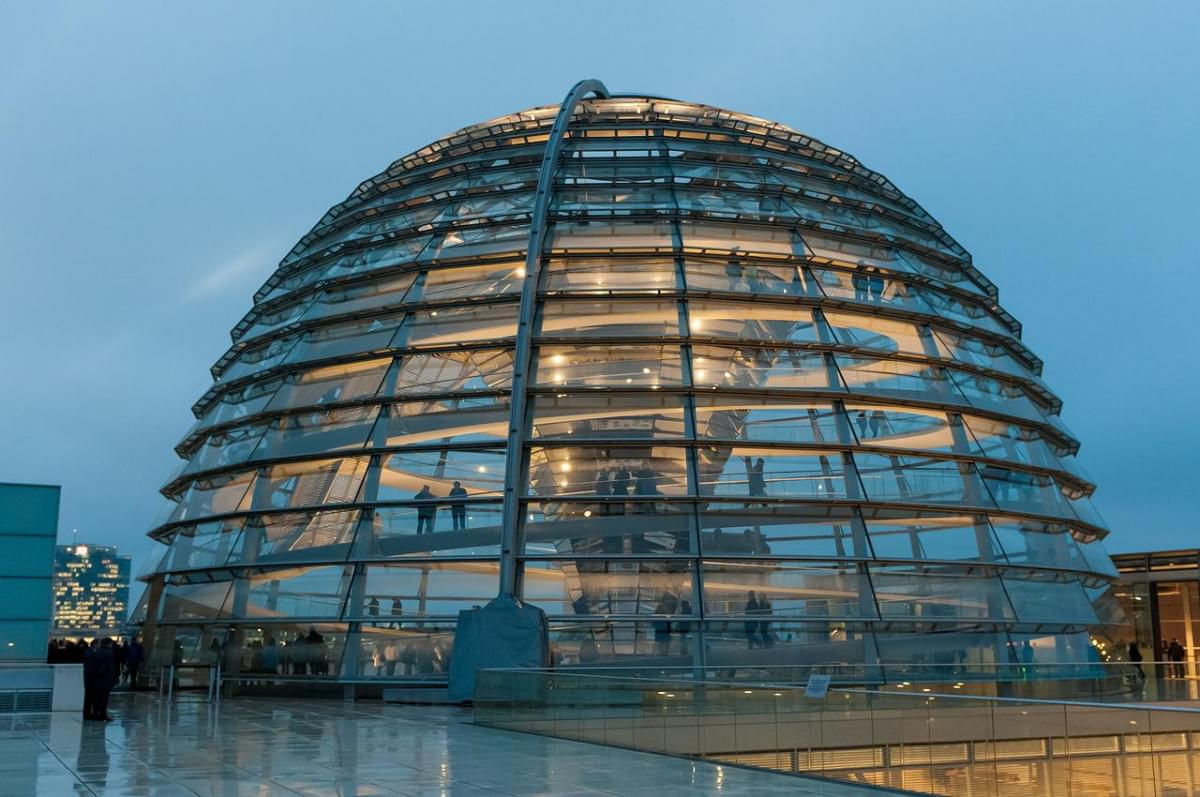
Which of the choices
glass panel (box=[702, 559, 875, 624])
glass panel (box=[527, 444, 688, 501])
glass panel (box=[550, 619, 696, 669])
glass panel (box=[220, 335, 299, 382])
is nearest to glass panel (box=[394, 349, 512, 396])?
glass panel (box=[527, 444, 688, 501])

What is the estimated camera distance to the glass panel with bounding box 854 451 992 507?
827 inches

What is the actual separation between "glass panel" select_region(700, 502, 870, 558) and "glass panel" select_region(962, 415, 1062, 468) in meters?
4.02

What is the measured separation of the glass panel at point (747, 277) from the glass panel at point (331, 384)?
644 cm

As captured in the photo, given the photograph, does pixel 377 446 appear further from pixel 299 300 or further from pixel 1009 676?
pixel 1009 676

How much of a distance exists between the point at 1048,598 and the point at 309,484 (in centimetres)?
1405

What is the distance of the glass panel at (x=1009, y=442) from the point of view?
23.0 metres

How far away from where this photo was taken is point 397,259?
83.5ft

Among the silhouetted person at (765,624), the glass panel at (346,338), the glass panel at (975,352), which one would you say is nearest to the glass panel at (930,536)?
the silhouetted person at (765,624)

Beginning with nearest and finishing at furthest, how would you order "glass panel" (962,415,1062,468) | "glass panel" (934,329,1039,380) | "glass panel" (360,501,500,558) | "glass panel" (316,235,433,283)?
"glass panel" (360,501,500,558) < "glass panel" (962,415,1062,468) < "glass panel" (934,329,1039,380) < "glass panel" (316,235,433,283)

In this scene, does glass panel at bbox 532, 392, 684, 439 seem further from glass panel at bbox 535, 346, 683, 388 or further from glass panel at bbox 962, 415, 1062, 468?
glass panel at bbox 962, 415, 1062, 468

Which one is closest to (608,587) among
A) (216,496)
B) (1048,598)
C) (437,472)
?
(437,472)

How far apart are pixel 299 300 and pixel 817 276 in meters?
11.6

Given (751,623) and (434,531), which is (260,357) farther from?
(751,623)

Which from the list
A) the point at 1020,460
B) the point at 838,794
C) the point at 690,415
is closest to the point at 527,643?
the point at 690,415
